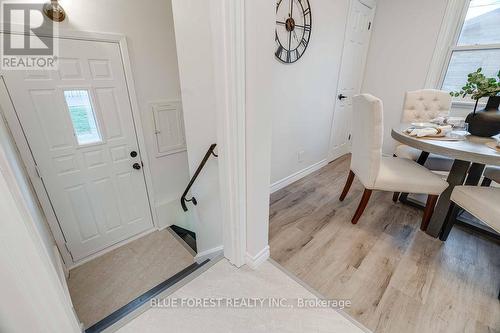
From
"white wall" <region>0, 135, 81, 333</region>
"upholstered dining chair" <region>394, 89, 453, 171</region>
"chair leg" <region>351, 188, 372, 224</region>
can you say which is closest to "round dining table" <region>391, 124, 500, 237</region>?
"chair leg" <region>351, 188, 372, 224</region>

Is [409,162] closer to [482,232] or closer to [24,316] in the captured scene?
[482,232]

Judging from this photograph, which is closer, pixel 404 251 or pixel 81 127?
pixel 404 251

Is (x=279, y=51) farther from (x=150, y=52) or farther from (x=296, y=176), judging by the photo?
(x=296, y=176)

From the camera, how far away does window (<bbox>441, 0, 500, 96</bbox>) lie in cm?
239

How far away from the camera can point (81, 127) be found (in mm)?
1921

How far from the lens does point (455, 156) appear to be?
1354 millimetres

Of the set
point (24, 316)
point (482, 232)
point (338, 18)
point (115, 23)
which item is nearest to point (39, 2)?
point (115, 23)

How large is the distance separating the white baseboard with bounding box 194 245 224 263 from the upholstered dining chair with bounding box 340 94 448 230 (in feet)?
4.06

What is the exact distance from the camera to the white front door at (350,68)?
2703mm

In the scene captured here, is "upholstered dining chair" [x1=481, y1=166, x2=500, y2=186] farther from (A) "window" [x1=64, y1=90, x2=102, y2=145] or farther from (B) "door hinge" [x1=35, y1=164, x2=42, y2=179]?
(B) "door hinge" [x1=35, y1=164, x2=42, y2=179]

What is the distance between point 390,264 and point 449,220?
63cm

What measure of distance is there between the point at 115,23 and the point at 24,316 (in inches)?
86.0

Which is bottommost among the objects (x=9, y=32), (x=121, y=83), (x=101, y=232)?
(x=101, y=232)

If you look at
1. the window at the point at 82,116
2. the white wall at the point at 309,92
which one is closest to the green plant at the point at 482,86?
the white wall at the point at 309,92
